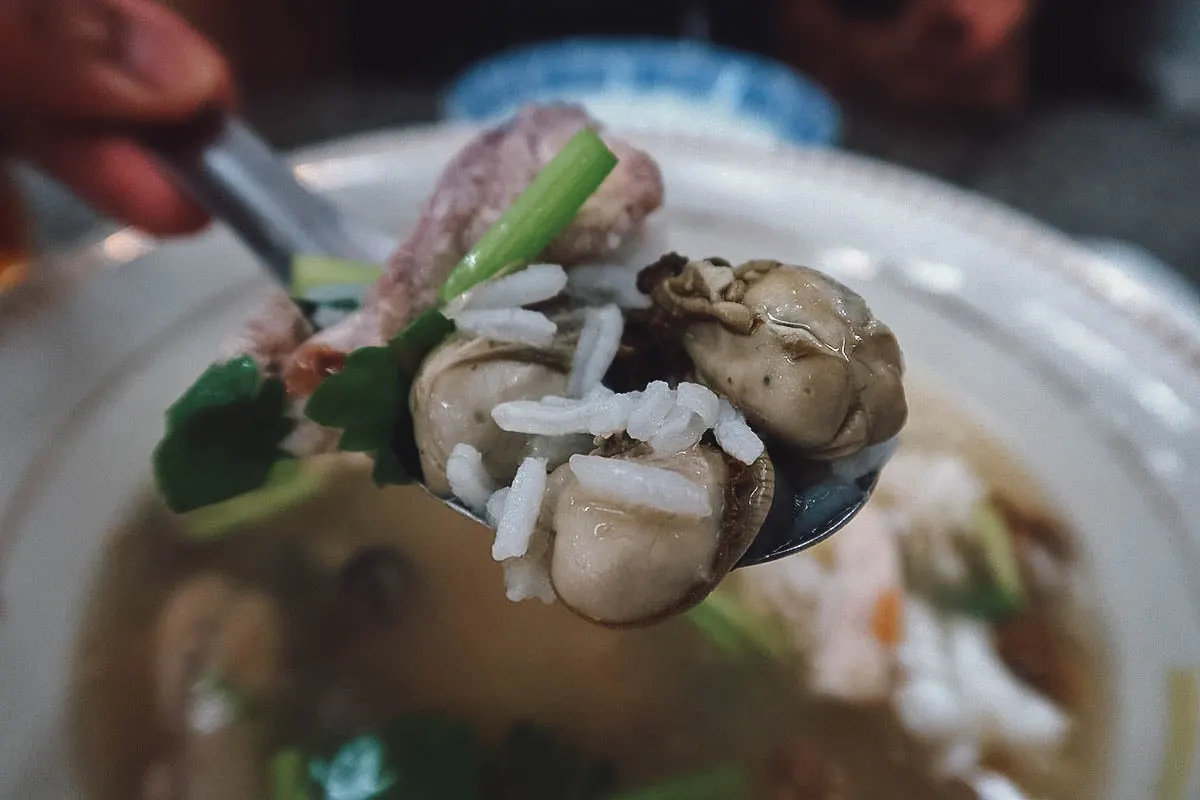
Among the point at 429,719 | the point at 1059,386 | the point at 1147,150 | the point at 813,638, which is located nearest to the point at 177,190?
the point at 429,719

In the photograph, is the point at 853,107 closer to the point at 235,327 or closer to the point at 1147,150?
the point at 1147,150

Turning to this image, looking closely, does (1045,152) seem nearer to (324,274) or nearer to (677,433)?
(324,274)

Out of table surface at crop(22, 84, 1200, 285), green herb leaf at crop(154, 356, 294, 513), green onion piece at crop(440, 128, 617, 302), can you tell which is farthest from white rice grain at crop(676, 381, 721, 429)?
table surface at crop(22, 84, 1200, 285)

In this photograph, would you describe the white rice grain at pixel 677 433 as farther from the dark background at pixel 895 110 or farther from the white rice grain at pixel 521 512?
the dark background at pixel 895 110

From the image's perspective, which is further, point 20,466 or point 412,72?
point 412,72

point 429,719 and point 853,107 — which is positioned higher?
point 853,107

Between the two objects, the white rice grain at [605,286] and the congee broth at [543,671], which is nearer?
the white rice grain at [605,286]

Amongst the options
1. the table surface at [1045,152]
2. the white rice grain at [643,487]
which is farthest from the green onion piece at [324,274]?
the table surface at [1045,152]
